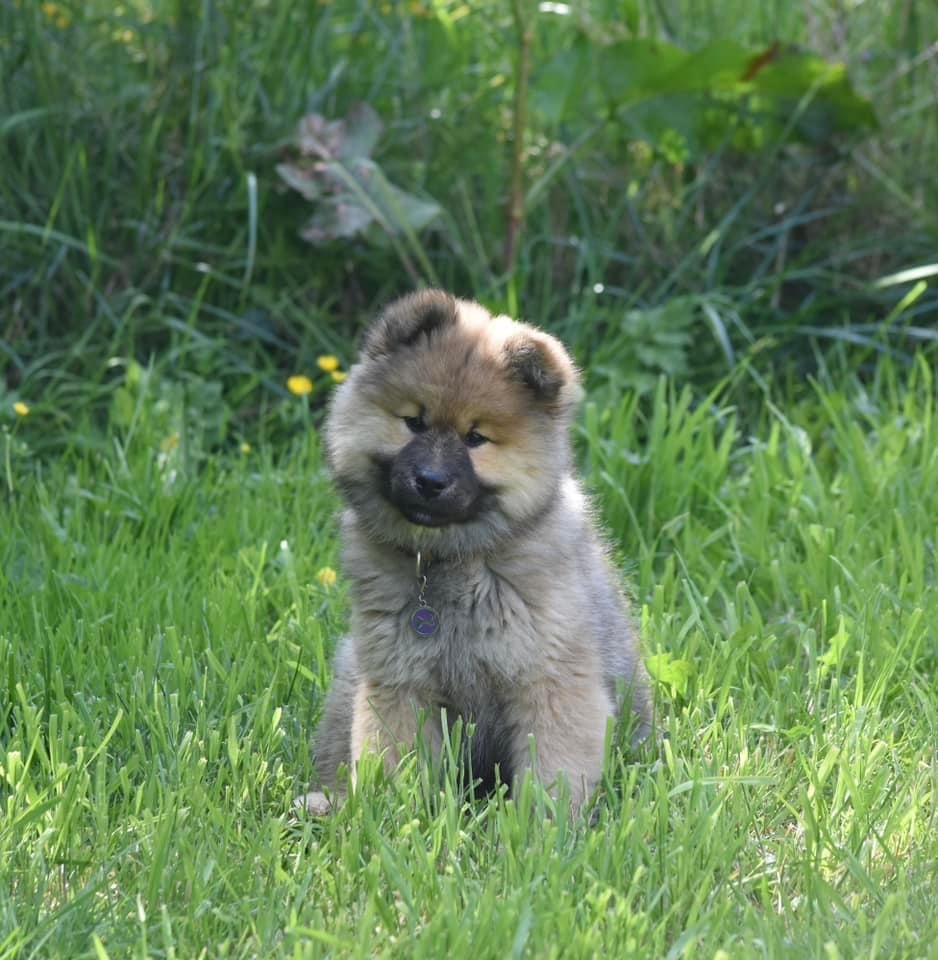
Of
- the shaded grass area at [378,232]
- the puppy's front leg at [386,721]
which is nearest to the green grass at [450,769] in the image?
the puppy's front leg at [386,721]

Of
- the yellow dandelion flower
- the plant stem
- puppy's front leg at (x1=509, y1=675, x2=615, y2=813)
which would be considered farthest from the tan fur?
the plant stem

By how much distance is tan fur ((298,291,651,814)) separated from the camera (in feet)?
11.7

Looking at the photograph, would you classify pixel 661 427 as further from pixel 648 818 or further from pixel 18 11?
pixel 18 11

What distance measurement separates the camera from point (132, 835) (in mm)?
3344

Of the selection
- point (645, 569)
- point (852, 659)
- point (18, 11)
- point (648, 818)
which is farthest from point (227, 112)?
point (648, 818)

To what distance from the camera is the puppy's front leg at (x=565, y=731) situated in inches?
139

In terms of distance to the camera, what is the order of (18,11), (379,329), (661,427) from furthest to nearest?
(18,11)
(661,427)
(379,329)

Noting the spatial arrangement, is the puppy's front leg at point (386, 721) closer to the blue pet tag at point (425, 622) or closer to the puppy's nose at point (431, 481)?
the blue pet tag at point (425, 622)

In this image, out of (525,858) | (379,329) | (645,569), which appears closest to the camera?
(525,858)

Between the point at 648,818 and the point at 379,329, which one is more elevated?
the point at 379,329

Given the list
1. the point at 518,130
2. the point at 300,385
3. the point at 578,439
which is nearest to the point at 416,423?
the point at 578,439

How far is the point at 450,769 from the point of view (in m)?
3.48

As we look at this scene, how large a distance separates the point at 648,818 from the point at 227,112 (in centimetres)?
371

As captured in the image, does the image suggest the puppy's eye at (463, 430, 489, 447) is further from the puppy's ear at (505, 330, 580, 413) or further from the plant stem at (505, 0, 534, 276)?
the plant stem at (505, 0, 534, 276)
